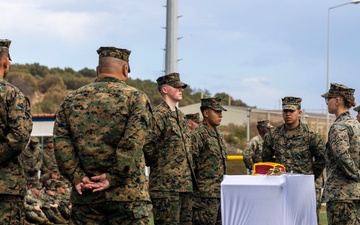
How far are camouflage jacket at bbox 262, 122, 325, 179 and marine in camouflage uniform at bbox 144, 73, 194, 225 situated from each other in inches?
70.5

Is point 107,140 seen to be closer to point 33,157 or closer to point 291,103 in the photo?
point 291,103

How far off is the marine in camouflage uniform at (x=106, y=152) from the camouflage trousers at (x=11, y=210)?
1307 mm

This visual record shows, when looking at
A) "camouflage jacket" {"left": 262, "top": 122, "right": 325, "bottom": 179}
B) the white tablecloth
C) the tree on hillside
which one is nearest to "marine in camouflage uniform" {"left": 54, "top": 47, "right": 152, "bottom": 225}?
the white tablecloth

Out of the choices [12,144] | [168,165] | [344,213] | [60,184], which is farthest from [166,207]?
[60,184]

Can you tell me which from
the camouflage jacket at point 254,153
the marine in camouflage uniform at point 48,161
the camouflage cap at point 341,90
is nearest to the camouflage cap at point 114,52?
the camouflage cap at point 341,90

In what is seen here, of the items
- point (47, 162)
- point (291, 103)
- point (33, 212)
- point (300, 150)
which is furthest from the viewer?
point (47, 162)

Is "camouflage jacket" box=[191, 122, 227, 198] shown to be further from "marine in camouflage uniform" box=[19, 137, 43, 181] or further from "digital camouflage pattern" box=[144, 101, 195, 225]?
"marine in camouflage uniform" box=[19, 137, 43, 181]

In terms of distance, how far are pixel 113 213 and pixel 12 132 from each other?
62.3 inches

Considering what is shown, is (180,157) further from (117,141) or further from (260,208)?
(117,141)

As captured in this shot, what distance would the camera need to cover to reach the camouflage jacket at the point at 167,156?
10.3m

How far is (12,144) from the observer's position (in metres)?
7.88

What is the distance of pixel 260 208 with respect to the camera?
30.6 ft

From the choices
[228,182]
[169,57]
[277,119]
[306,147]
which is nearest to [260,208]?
[228,182]

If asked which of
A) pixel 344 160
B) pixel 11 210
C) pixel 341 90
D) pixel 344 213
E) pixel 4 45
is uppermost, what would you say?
pixel 4 45
